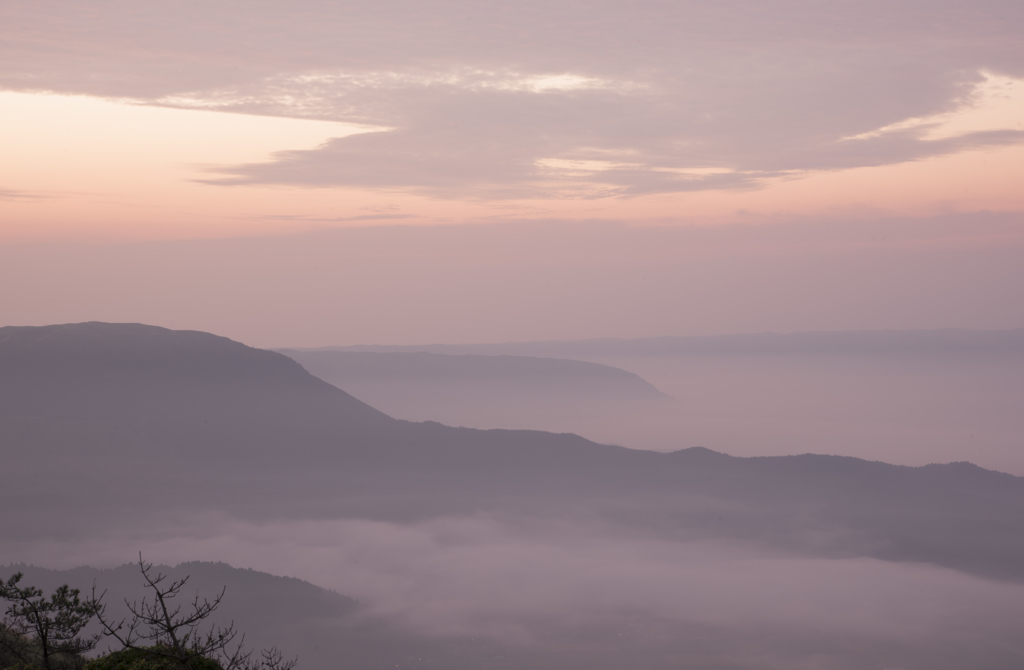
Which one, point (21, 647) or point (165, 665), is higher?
point (165, 665)

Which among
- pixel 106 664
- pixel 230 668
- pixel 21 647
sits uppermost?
pixel 106 664

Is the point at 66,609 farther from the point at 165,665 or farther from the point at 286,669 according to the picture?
the point at 165,665

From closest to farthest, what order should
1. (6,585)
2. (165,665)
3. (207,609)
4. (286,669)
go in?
(165,665), (207,609), (286,669), (6,585)

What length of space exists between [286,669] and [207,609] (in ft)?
42.7

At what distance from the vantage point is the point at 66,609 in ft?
169

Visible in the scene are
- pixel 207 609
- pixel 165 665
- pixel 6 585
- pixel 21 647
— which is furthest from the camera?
pixel 21 647

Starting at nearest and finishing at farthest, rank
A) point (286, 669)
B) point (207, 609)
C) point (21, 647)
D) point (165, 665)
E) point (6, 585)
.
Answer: point (165, 665) < point (207, 609) < point (286, 669) < point (6, 585) < point (21, 647)

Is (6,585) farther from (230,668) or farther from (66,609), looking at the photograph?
(230,668)

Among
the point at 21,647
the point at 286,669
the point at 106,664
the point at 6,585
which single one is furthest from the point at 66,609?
the point at 106,664

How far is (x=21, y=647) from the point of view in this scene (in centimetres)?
6756

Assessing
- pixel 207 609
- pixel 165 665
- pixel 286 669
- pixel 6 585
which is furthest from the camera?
pixel 6 585

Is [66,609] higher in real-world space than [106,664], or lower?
lower

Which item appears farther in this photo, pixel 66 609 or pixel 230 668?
pixel 66 609

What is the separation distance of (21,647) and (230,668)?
47.4 m
